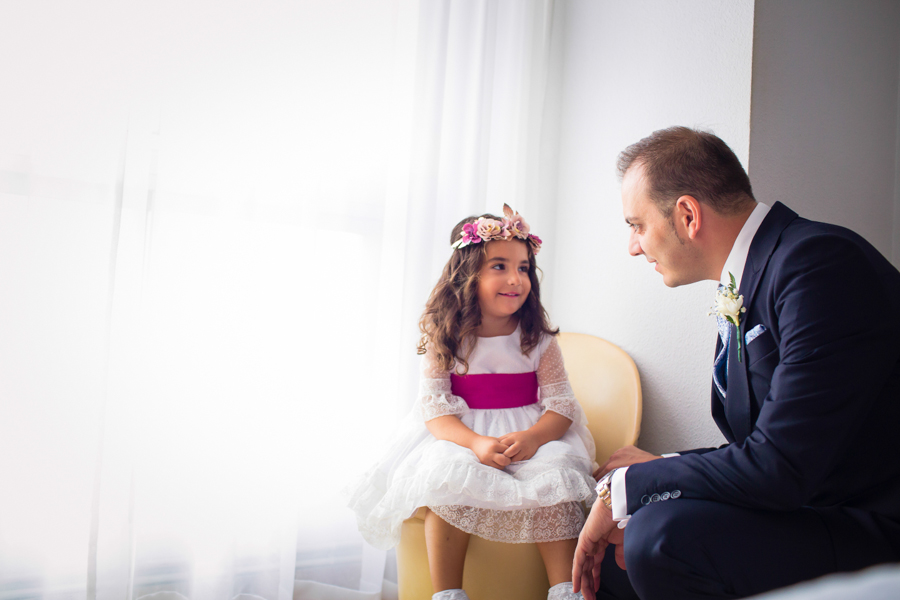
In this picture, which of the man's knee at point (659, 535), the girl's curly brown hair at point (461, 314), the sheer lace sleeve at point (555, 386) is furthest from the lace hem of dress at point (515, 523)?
the girl's curly brown hair at point (461, 314)

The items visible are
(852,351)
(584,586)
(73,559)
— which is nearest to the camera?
(852,351)

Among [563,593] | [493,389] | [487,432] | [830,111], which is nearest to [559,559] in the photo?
[563,593]

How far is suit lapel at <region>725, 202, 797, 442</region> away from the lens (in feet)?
3.15

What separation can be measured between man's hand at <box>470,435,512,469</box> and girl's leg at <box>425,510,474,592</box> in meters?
0.17

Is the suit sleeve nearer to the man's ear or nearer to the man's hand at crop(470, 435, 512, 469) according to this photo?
the man's ear

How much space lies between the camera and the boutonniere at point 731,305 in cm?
98

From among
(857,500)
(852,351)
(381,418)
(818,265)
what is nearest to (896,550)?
(857,500)

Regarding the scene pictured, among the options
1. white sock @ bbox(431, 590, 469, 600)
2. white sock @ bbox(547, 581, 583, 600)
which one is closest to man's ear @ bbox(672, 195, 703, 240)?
white sock @ bbox(547, 581, 583, 600)

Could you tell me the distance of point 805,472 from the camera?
31.6 inches

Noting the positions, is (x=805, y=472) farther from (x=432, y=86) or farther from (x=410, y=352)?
(x=432, y=86)

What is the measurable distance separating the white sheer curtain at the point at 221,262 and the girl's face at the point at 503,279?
13.1 inches

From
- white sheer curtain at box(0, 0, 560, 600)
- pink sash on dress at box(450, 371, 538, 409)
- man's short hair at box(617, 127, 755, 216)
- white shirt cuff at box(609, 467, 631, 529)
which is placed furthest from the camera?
pink sash on dress at box(450, 371, 538, 409)

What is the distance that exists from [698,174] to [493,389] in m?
0.78

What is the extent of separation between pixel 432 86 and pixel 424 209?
1.48 ft
